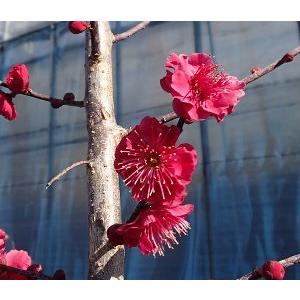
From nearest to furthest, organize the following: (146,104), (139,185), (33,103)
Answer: (139,185) < (146,104) < (33,103)

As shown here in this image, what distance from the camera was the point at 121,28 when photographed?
2.38 m

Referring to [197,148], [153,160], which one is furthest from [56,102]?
[197,148]

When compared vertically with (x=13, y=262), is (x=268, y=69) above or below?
above

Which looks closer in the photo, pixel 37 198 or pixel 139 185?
pixel 139 185

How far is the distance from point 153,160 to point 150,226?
5 cm

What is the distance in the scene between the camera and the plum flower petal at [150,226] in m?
0.36

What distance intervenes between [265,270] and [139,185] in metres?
0.12

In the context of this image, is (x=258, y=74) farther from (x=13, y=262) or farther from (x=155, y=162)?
(x=13, y=262)

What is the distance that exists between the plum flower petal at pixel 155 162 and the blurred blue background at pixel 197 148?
1622 millimetres

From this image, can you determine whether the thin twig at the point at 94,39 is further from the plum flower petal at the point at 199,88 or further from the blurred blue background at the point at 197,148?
the blurred blue background at the point at 197,148

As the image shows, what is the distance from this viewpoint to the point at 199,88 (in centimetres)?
38

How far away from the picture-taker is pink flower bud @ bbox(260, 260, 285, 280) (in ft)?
1.26
